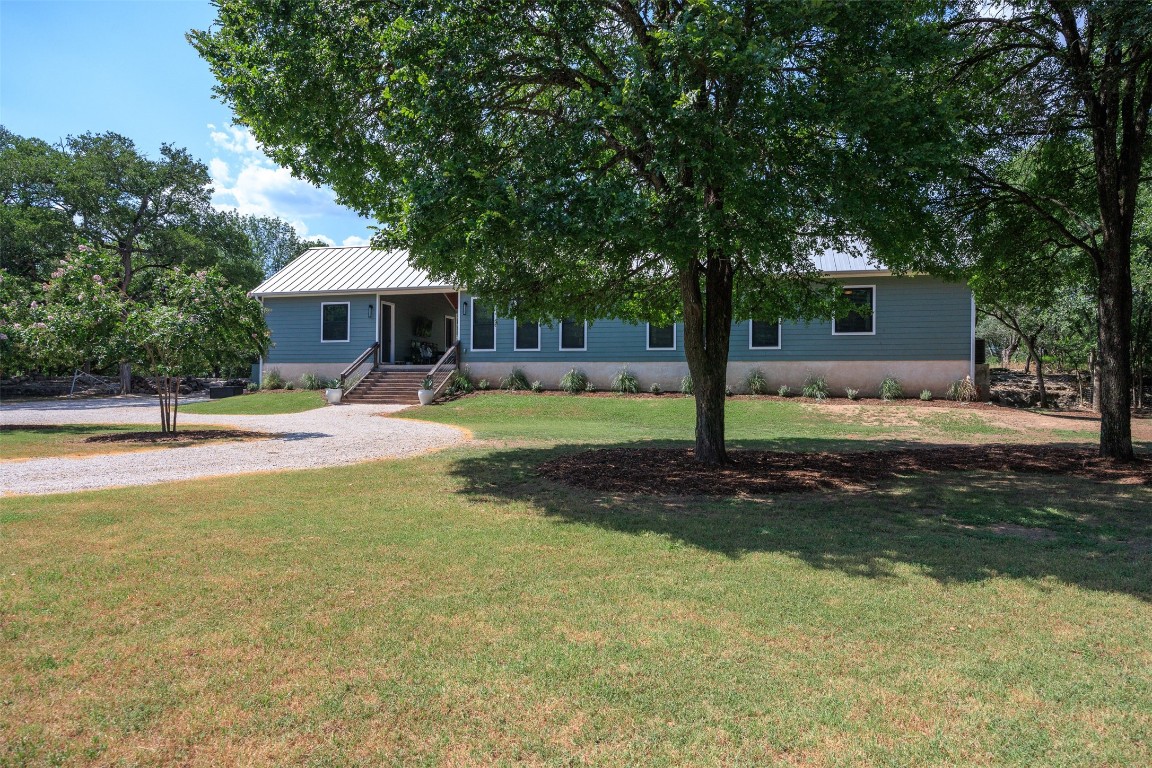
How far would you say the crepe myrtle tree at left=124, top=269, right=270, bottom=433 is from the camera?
41.9 ft

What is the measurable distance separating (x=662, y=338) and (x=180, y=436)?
549 inches

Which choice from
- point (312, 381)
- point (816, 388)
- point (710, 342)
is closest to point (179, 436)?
point (710, 342)

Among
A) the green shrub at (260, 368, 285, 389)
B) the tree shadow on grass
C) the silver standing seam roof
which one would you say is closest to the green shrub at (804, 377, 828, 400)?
the silver standing seam roof

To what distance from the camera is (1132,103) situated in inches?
379

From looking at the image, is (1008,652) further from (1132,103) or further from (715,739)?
(1132,103)

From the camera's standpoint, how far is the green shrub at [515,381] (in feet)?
74.2

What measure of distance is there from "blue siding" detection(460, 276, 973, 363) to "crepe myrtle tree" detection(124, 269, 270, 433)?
11009 mm

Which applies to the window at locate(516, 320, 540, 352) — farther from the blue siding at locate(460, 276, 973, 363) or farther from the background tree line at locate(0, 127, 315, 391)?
the background tree line at locate(0, 127, 315, 391)

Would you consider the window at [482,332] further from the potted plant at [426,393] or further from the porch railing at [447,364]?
the potted plant at [426,393]

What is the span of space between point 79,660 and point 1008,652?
4.74 metres

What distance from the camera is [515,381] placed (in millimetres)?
22641

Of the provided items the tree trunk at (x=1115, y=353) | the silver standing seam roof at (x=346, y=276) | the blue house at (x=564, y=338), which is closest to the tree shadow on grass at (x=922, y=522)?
the tree trunk at (x=1115, y=353)

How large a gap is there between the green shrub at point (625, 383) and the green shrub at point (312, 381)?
10.8 m

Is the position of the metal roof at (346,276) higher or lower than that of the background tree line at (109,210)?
lower
